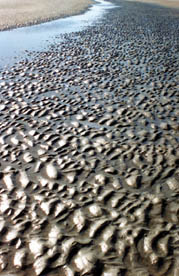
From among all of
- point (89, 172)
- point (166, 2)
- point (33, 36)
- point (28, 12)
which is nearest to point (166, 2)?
point (166, 2)

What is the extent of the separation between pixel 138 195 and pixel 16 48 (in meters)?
18.2

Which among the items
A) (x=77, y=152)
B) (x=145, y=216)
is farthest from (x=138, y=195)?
(x=77, y=152)

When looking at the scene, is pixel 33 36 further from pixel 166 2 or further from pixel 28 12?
pixel 166 2

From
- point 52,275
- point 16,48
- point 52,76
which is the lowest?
point 52,275

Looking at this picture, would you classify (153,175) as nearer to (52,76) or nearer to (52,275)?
(52,275)

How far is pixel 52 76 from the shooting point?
16078 mm

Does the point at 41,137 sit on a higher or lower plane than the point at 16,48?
lower

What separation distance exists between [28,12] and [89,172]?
3721 centimetres

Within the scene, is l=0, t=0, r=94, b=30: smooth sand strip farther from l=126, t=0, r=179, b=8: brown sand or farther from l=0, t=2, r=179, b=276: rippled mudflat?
l=0, t=2, r=179, b=276: rippled mudflat

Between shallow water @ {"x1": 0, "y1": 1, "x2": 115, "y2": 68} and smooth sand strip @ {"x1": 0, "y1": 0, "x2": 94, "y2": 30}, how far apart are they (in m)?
2.03

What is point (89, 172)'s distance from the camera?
848 centimetres

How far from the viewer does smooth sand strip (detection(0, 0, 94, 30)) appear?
33469 millimetres

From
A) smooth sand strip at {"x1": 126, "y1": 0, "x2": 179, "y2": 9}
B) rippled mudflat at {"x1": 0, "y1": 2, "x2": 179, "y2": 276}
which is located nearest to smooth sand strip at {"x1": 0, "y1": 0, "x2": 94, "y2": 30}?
smooth sand strip at {"x1": 126, "y1": 0, "x2": 179, "y2": 9}

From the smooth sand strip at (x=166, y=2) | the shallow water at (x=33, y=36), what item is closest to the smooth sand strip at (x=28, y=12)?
the shallow water at (x=33, y=36)
